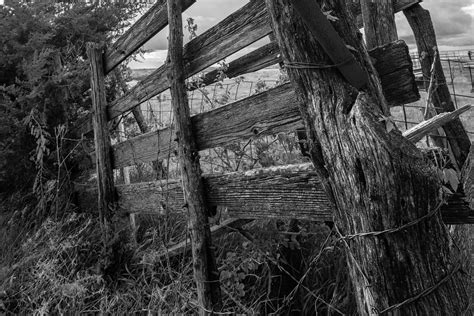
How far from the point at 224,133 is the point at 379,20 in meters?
1.78

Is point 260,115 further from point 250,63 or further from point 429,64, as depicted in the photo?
point 429,64

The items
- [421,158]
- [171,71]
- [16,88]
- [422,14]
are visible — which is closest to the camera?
[421,158]

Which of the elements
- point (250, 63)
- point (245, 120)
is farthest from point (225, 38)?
point (250, 63)

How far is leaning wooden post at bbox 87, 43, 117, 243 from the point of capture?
14.1 ft

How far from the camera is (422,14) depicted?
13.6ft

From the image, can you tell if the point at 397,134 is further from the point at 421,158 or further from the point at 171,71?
the point at 171,71

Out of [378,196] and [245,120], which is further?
[245,120]

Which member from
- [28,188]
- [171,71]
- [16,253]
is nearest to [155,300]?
[171,71]

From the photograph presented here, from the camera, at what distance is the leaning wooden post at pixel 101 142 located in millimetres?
4305

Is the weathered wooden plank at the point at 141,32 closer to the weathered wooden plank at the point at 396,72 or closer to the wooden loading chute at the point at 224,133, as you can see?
the wooden loading chute at the point at 224,133

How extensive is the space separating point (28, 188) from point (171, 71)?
329cm

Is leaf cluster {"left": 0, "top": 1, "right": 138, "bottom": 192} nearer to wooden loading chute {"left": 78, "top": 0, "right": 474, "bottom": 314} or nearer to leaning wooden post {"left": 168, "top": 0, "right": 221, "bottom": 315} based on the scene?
wooden loading chute {"left": 78, "top": 0, "right": 474, "bottom": 314}

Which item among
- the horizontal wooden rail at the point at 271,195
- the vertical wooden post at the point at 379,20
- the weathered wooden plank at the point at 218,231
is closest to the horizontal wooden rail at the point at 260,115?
the horizontal wooden rail at the point at 271,195

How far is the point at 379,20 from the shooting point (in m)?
3.46
